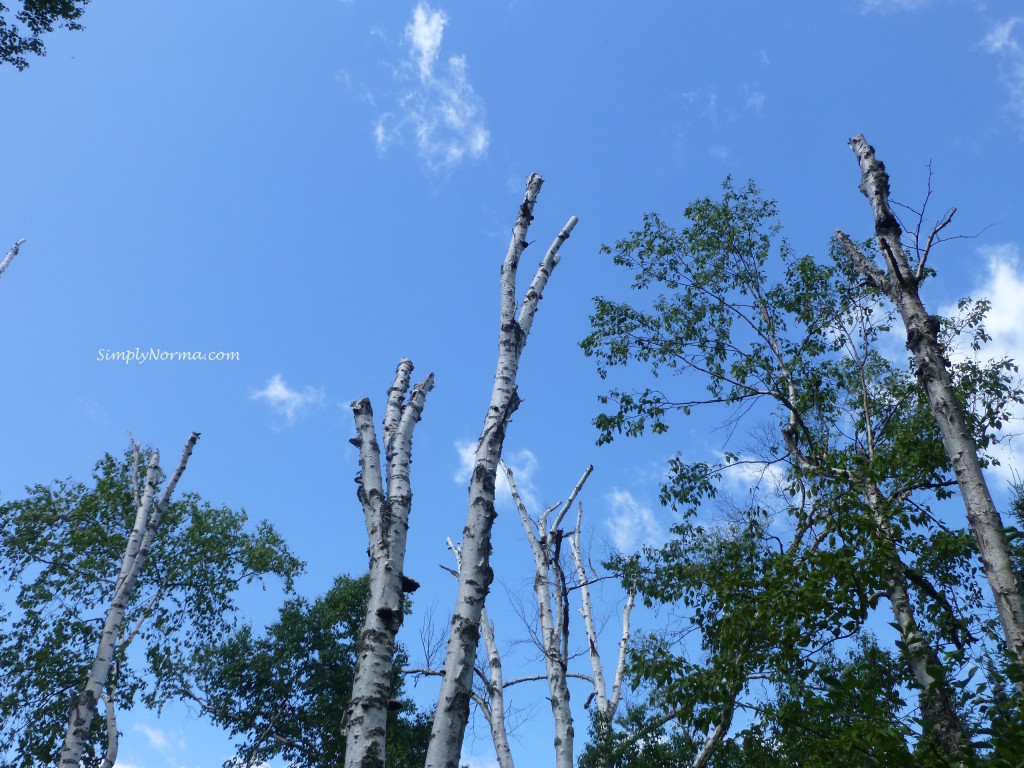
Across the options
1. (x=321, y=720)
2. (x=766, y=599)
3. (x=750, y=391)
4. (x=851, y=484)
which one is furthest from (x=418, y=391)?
(x=321, y=720)

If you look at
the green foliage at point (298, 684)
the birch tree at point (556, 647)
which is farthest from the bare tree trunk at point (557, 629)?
the green foliage at point (298, 684)

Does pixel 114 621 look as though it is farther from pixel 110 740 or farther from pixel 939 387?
pixel 939 387

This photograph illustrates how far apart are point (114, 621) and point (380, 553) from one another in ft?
28.2

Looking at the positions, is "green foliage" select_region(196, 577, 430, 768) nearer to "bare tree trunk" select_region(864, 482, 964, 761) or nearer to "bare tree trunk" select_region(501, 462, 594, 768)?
"bare tree trunk" select_region(501, 462, 594, 768)

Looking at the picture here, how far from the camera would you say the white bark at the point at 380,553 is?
22.7 feet

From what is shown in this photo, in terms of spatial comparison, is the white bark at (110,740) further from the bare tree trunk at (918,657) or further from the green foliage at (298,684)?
the bare tree trunk at (918,657)

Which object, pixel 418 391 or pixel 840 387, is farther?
pixel 840 387

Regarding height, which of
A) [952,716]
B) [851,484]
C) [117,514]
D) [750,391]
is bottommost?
[952,716]

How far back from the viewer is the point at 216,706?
22.4 meters

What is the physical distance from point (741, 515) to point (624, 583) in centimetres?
246

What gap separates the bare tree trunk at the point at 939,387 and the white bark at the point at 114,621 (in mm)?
13389

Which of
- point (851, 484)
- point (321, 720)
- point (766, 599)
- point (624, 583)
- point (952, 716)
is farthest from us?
point (321, 720)

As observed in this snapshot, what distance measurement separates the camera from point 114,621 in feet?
44.9

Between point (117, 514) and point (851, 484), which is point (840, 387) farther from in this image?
point (117, 514)
